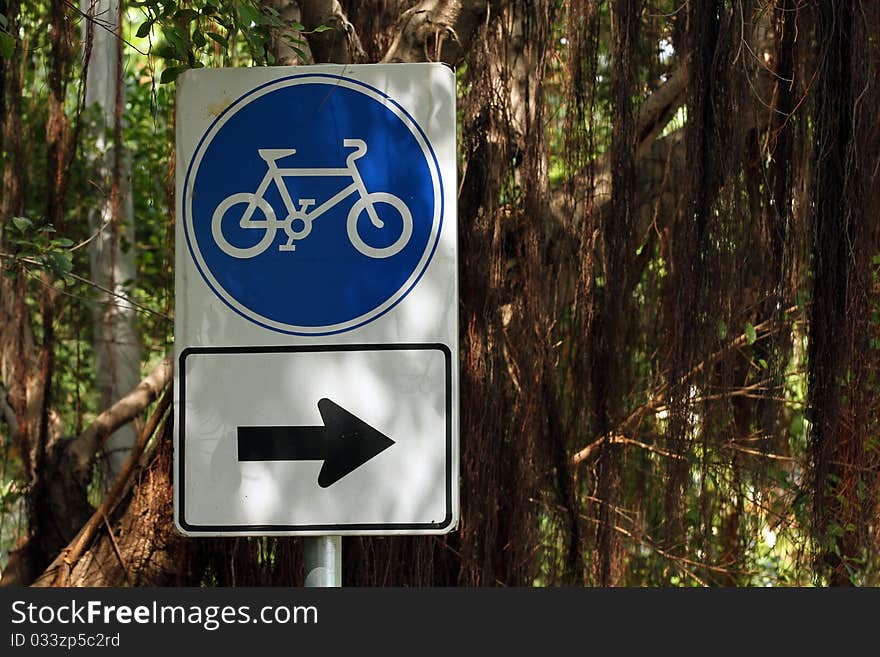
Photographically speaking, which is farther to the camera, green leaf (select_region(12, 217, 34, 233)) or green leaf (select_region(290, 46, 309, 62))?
green leaf (select_region(12, 217, 34, 233))

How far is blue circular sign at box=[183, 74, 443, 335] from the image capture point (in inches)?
71.3

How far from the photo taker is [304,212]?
183 centimetres

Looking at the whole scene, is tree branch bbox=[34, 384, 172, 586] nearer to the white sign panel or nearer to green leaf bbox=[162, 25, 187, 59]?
green leaf bbox=[162, 25, 187, 59]

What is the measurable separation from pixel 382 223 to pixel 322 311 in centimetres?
17

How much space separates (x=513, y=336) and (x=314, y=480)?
5.70ft

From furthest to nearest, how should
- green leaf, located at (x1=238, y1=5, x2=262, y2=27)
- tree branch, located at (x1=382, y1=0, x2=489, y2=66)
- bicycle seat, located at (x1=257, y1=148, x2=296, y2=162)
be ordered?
tree branch, located at (x1=382, y1=0, x2=489, y2=66) < green leaf, located at (x1=238, y1=5, x2=262, y2=27) < bicycle seat, located at (x1=257, y1=148, x2=296, y2=162)

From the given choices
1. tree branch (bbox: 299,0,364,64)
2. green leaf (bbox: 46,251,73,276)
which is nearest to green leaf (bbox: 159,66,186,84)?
tree branch (bbox: 299,0,364,64)

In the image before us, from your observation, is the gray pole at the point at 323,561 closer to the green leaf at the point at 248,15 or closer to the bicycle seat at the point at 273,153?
the bicycle seat at the point at 273,153

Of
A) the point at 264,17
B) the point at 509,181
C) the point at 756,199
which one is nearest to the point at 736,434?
the point at 756,199

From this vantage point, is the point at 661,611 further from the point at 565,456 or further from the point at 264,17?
Result: the point at 565,456

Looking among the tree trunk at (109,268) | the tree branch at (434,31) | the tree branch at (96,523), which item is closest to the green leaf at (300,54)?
the tree branch at (434,31)

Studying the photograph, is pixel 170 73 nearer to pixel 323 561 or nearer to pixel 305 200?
pixel 305 200

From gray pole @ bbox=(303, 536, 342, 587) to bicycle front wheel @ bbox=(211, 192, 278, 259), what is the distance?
0.48m

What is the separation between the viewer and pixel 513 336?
3.45 meters
